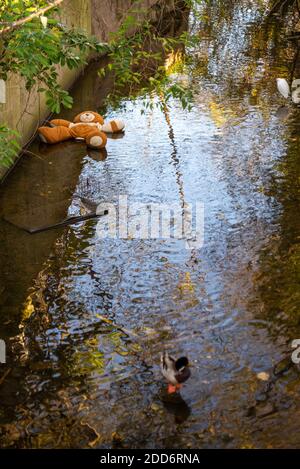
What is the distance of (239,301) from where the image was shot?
650cm

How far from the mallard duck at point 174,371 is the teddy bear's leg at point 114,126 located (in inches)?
261

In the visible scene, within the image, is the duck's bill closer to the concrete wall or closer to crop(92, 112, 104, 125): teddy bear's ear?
the concrete wall

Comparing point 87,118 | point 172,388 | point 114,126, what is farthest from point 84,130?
point 172,388

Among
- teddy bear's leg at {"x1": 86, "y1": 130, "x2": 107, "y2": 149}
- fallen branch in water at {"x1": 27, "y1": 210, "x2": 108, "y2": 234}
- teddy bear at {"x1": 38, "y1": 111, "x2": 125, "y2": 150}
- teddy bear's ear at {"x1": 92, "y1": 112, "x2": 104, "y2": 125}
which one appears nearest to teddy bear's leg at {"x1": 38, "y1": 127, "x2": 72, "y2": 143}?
teddy bear at {"x1": 38, "y1": 111, "x2": 125, "y2": 150}

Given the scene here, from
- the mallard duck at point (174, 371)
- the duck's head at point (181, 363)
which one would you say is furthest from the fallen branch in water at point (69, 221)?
the duck's head at point (181, 363)

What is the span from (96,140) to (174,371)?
6.04 metres

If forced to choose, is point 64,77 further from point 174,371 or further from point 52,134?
point 174,371

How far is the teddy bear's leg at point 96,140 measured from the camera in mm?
10586

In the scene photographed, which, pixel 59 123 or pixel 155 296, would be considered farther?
pixel 59 123

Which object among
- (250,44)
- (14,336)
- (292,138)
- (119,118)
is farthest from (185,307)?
(250,44)

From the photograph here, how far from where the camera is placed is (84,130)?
36.2ft

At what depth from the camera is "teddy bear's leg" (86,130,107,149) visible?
34.7 ft

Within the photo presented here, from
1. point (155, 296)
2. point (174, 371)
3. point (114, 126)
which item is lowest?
point (114, 126)
